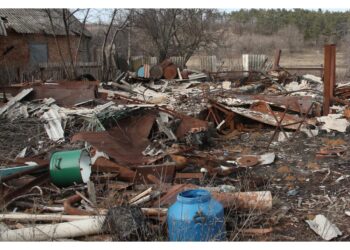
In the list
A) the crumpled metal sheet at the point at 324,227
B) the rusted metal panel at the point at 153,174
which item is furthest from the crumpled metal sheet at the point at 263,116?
the crumpled metal sheet at the point at 324,227

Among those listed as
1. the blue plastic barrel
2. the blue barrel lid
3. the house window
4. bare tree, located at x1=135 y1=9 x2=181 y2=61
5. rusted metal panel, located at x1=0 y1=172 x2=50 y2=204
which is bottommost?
rusted metal panel, located at x1=0 y1=172 x2=50 y2=204

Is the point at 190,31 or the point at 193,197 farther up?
the point at 190,31

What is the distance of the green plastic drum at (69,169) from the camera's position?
5.68m

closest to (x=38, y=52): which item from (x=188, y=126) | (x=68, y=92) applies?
(x=68, y=92)

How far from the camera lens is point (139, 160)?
271 inches

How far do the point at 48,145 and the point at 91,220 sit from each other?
14.0ft

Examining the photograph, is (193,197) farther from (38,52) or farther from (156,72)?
(38,52)

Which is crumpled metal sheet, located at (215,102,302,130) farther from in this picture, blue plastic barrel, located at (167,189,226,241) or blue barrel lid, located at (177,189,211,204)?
blue plastic barrel, located at (167,189,226,241)

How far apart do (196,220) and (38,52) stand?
24.0 m

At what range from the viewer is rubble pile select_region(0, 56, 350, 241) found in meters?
4.41

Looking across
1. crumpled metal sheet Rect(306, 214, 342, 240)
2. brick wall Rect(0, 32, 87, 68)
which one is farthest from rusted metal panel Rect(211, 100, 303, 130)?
brick wall Rect(0, 32, 87, 68)

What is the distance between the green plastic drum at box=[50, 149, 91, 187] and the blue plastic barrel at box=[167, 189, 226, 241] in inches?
80.5

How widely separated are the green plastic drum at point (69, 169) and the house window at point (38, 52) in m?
20.8

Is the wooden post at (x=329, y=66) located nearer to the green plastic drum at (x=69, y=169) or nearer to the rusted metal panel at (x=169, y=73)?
the green plastic drum at (x=69, y=169)
